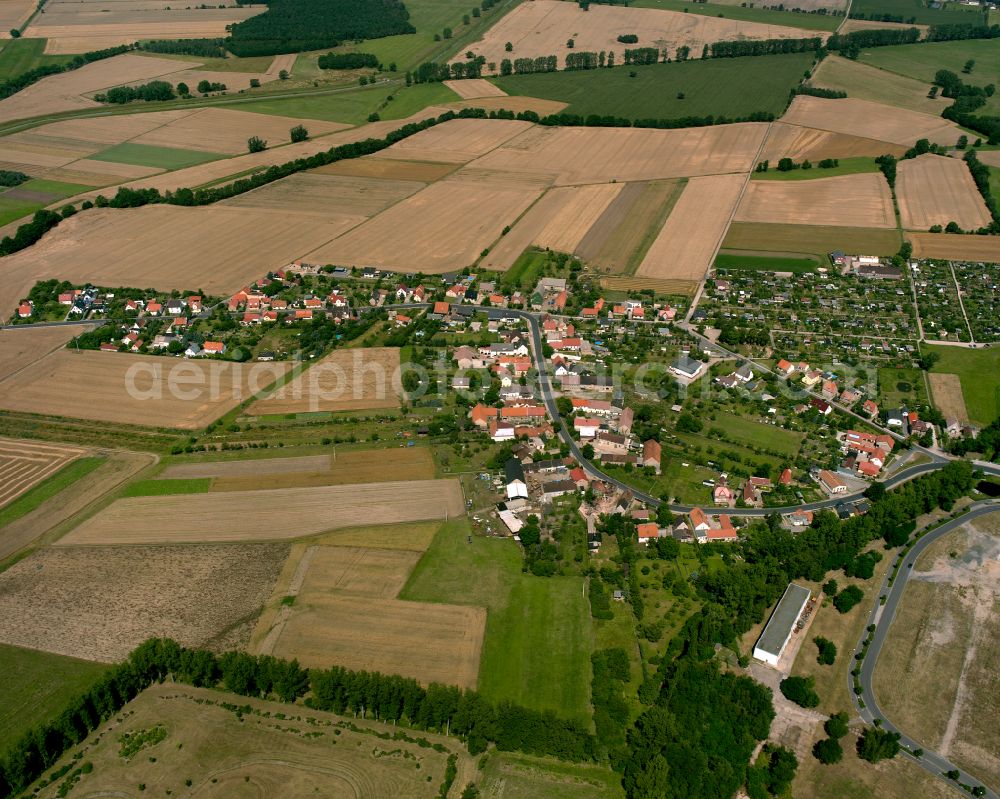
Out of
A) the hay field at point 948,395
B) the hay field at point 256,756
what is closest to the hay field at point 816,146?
the hay field at point 948,395

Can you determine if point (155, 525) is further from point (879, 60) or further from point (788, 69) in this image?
point (879, 60)

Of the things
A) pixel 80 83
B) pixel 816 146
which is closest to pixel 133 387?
pixel 816 146

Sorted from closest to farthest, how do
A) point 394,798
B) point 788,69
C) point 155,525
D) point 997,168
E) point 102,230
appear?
point 394,798
point 155,525
point 102,230
point 997,168
point 788,69

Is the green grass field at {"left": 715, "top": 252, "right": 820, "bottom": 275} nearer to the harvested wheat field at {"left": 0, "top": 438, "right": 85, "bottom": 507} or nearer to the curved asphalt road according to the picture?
the curved asphalt road

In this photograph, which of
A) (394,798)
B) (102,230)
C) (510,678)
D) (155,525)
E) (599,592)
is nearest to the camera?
(394,798)

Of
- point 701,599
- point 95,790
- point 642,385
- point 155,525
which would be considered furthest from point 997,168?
point 95,790

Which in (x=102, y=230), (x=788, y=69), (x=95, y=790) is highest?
(x=788, y=69)

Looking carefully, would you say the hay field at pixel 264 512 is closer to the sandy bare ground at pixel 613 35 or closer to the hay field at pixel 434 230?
the hay field at pixel 434 230
